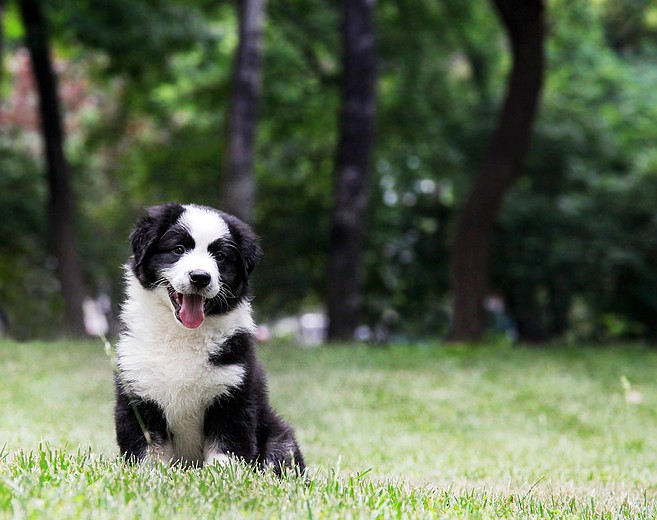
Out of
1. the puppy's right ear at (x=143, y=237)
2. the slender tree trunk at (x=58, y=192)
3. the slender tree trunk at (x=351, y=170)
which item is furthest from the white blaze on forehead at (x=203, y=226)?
the slender tree trunk at (x=58, y=192)

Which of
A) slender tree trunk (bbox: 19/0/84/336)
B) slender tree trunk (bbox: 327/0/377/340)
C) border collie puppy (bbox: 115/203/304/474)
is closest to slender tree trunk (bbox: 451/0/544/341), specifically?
slender tree trunk (bbox: 327/0/377/340)

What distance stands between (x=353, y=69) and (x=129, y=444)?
11.9 m

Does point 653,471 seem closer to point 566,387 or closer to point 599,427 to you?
point 599,427

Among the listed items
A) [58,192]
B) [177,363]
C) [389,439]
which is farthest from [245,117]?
[177,363]

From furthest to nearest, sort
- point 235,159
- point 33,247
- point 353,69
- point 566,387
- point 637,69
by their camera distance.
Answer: point 637,69, point 33,247, point 353,69, point 235,159, point 566,387

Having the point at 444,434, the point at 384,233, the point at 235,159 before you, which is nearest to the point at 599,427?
the point at 444,434

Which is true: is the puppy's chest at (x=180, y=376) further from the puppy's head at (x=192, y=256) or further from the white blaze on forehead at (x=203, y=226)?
the white blaze on forehead at (x=203, y=226)

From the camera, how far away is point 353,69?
1555 cm

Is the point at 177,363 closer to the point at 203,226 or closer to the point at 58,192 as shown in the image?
the point at 203,226

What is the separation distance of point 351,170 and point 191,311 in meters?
11.3

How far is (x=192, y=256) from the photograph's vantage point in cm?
444

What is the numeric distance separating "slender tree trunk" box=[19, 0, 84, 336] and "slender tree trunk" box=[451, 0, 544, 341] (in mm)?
7299

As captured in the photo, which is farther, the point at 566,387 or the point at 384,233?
the point at 384,233

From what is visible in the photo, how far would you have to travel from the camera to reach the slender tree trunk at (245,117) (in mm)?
14336
